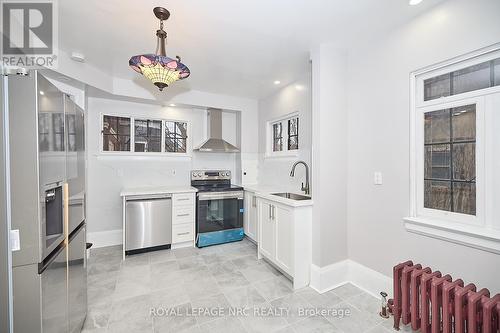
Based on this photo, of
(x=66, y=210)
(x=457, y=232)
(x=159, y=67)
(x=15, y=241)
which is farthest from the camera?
(x=159, y=67)

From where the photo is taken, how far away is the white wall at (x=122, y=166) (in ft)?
11.4

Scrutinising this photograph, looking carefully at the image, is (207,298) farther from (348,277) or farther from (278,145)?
(278,145)

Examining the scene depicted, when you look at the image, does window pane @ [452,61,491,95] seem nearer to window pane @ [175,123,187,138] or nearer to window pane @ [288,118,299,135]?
window pane @ [288,118,299,135]

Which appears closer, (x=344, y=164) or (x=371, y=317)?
(x=371, y=317)

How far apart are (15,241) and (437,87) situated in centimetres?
299

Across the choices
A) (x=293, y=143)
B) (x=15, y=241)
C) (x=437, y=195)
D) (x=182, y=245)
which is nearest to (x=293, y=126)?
(x=293, y=143)

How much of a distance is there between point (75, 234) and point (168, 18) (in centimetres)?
184

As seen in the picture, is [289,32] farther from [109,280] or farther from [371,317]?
[109,280]

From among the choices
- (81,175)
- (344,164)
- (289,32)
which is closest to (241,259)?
(344,164)

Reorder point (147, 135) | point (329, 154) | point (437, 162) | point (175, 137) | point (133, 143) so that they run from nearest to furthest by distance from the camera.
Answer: point (437, 162), point (329, 154), point (133, 143), point (147, 135), point (175, 137)

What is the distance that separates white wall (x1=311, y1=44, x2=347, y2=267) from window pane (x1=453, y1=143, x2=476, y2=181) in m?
0.91

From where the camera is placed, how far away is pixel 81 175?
5.60 ft

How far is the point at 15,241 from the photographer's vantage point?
104 centimetres

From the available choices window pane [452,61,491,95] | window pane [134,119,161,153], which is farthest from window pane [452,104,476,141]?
window pane [134,119,161,153]
